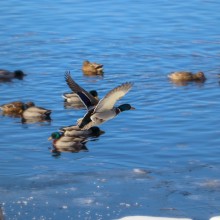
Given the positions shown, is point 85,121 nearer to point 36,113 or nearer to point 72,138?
point 72,138

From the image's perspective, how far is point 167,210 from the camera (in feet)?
43.5

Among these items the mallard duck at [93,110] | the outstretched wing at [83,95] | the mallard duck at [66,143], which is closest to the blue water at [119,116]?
the mallard duck at [66,143]

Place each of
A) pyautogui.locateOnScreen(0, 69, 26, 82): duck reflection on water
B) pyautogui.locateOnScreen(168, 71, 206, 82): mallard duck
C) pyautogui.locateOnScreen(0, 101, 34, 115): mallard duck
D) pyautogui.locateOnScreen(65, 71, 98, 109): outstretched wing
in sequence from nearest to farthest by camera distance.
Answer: pyautogui.locateOnScreen(65, 71, 98, 109): outstretched wing
pyautogui.locateOnScreen(0, 101, 34, 115): mallard duck
pyautogui.locateOnScreen(168, 71, 206, 82): mallard duck
pyautogui.locateOnScreen(0, 69, 26, 82): duck reflection on water

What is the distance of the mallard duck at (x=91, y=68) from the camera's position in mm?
21078

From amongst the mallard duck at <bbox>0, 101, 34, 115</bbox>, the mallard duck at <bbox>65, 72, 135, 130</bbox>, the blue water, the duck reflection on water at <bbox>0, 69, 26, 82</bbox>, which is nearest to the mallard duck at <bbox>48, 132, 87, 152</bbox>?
the blue water

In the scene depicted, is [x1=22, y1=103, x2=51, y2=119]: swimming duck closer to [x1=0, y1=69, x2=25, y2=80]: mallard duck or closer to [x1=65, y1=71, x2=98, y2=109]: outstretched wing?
[x1=65, y1=71, x2=98, y2=109]: outstretched wing

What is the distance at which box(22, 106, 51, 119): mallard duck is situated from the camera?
1832 cm

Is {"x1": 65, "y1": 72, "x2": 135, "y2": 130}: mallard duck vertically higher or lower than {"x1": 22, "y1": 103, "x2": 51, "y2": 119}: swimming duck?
higher

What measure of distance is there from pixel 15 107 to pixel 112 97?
9.22 feet

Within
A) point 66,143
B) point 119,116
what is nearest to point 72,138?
point 66,143

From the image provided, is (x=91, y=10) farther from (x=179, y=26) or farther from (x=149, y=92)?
(x=149, y=92)

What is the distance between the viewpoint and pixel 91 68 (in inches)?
830

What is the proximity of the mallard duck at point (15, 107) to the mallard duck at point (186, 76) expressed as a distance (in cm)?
354

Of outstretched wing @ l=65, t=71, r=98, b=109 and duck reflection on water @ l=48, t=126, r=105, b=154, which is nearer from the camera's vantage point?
duck reflection on water @ l=48, t=126, r=105, b=154
